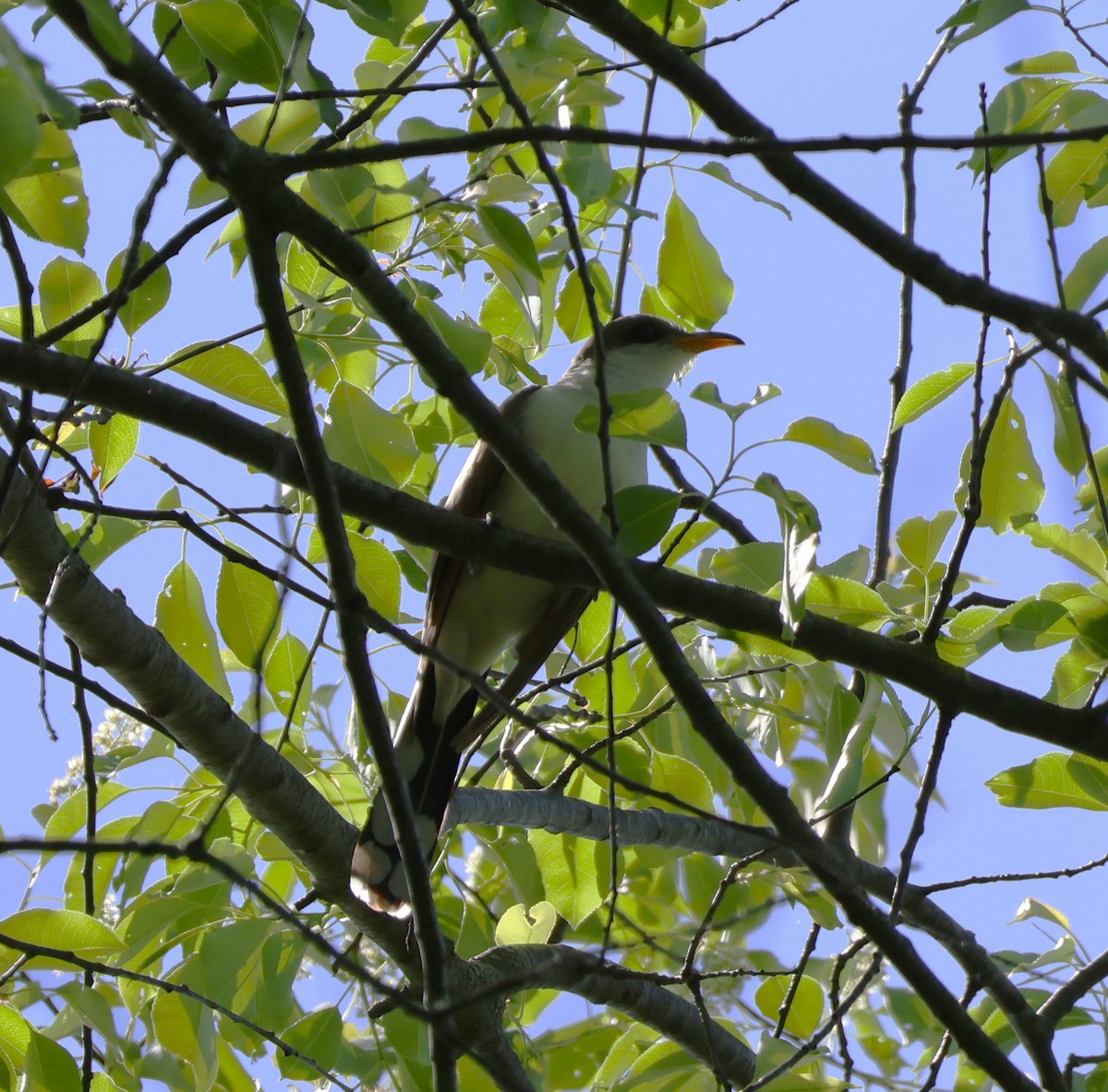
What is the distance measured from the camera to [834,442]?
92.8 inches

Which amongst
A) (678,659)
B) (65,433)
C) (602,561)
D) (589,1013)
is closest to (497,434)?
(602,561)

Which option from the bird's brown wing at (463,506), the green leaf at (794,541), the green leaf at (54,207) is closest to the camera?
the green leaf at (794,541)

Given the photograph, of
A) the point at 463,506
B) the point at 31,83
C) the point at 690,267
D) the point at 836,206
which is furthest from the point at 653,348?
the point at 31,83

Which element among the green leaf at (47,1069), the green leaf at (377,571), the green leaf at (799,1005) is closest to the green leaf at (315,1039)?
the green leaf at (47,1069)

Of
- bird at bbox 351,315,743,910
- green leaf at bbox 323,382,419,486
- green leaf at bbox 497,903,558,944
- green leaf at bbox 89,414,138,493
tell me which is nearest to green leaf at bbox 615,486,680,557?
green leaf at bbox 323,382,419,486

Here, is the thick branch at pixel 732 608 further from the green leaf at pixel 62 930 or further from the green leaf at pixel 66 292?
the green leaf at pixel 62 930

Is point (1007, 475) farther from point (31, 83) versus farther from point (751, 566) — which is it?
point (31, 83)

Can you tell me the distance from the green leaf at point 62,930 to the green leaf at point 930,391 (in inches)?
73.5

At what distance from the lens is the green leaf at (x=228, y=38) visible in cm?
209

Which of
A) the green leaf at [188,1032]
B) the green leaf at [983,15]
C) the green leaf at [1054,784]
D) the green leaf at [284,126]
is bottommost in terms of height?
the green leaf at [188,1032]

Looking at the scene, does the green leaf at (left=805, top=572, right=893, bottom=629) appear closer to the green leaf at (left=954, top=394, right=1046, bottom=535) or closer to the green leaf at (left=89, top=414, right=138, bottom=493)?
the green leaf at (left=954, top=394, right=1046, bottom=535)

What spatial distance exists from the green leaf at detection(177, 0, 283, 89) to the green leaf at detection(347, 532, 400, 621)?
1064mm

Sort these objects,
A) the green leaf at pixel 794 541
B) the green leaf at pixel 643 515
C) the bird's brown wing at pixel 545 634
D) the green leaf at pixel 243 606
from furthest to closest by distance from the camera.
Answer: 1. the bird's brown wing at pixel 545 634
2. the green leaf at pixel 243 606
3. the green leaf at pixel 643 515
4. the green leaf at pixel 794 541

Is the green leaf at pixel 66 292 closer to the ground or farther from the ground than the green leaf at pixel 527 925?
farther from the ground
